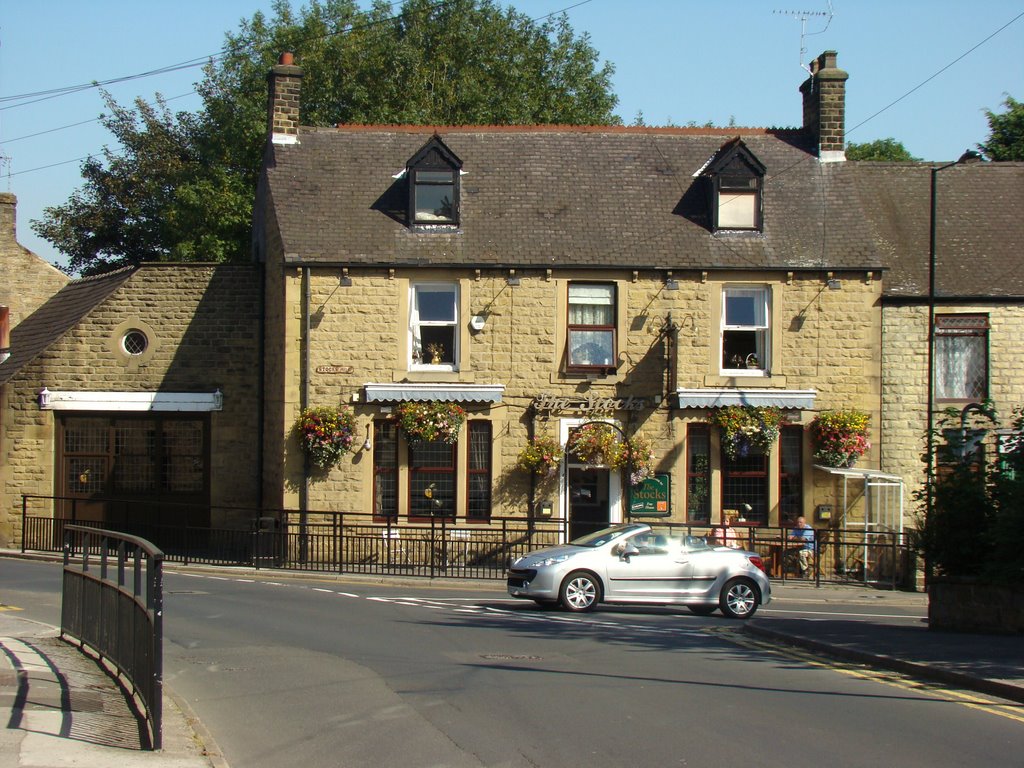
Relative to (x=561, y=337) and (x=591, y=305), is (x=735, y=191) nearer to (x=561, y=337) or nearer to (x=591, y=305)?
(x=591, y=305)

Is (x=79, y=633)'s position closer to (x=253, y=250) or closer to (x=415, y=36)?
(x=253, y=250)

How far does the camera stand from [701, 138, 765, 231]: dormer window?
27.8 metres

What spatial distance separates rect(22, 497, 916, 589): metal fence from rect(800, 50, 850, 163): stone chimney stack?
8900 millimetres

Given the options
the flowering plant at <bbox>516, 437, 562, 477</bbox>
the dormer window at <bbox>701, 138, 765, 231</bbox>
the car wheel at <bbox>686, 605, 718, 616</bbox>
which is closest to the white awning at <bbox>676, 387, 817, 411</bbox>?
the flowering plant at <bbox>516, 437, 562, 477</bbox>

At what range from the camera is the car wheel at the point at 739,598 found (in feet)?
64.1

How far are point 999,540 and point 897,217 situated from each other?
1535 cm

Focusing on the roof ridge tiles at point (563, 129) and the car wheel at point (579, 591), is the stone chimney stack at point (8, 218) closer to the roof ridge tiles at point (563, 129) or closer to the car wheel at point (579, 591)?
the roof ridge tiles at point (563, 129)

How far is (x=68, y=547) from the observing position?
47.2 feet

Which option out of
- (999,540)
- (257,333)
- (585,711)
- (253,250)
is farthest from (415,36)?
(585,711)

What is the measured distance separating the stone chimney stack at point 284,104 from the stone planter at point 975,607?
17.9 meters

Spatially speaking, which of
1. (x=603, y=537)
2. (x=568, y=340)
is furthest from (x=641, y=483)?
(x=603, y=537)

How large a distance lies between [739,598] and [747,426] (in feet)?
25.0

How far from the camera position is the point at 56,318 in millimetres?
31719

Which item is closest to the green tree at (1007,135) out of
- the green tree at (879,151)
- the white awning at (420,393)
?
the green tree at (879,151)
